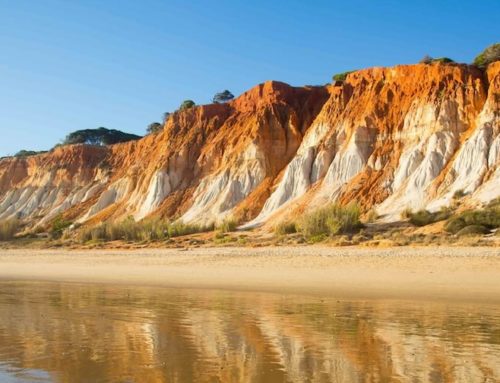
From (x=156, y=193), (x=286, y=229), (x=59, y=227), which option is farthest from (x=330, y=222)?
(x=59, y=227)

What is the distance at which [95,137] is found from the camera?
96.2 metres

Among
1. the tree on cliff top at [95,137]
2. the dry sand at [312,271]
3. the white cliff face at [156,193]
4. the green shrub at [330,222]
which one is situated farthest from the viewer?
the tree on cliff top at [95,137]

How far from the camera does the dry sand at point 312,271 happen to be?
1536 centimetres

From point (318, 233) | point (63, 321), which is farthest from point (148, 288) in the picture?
point (318, 233)

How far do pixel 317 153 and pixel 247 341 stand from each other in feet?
125

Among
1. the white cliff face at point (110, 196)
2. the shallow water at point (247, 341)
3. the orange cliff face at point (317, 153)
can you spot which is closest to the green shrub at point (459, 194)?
the orange cliff face at point (317, 153)

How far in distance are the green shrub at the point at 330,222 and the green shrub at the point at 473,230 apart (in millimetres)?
6376

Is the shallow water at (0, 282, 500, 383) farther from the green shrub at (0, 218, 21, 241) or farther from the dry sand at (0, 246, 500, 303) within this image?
the green shrub at (0, 218, 21, 241)

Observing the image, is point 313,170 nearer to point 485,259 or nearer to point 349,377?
point 485,259

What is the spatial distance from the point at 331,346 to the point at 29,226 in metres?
62.2

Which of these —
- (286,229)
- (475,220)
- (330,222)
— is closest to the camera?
(475,220)

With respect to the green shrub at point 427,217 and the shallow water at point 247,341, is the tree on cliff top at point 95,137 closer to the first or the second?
the green shrub at point 427,217

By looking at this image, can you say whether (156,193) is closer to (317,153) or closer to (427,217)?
(317,153)

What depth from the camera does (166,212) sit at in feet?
171
